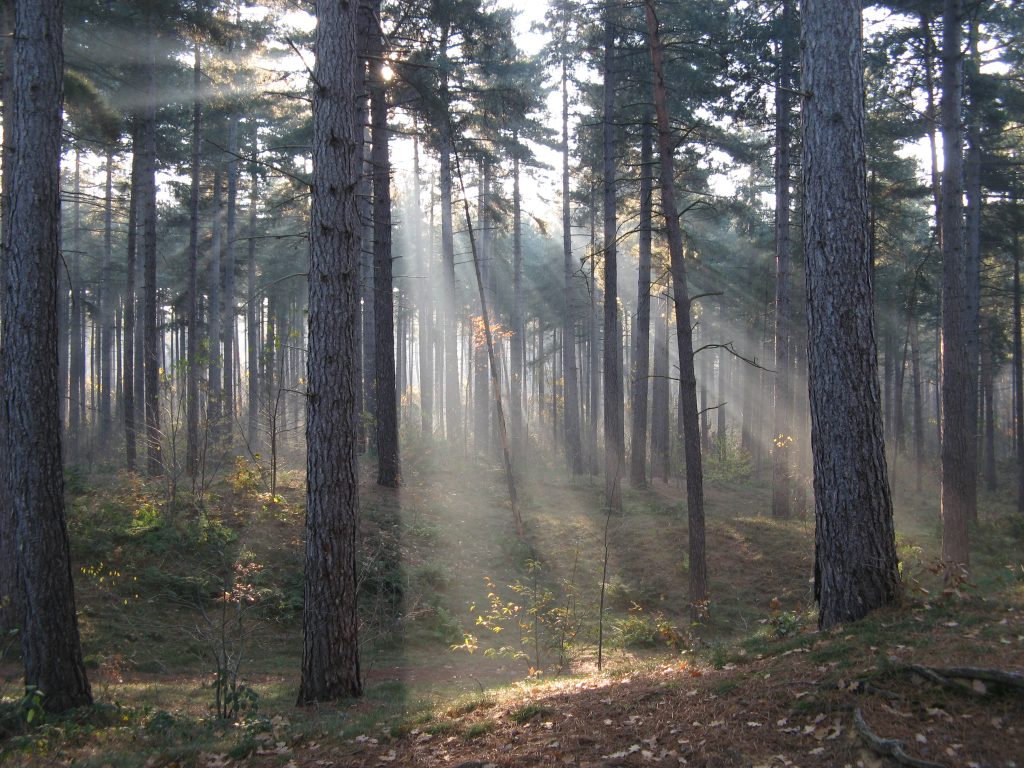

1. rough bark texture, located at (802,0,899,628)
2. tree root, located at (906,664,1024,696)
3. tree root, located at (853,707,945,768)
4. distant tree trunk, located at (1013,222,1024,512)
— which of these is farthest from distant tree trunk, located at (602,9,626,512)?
tree root, located at (853,707,945,768)

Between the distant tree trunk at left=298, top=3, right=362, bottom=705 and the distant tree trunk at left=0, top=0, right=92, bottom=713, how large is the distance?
8.23 feet

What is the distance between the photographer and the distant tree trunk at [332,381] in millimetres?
7301

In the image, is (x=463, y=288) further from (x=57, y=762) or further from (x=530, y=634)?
(x=57, y=762)

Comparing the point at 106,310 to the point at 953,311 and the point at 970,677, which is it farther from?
the point at 970,677

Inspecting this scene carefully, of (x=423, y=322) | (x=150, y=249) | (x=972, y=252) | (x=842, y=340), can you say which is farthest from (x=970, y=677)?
(x=423, y=322)

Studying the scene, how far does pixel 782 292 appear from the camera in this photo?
1773 cm

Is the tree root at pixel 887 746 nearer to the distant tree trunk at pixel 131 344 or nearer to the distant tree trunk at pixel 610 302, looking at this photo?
the distant tree trunk at pixel 610 302

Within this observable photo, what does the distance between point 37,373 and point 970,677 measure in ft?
28.1

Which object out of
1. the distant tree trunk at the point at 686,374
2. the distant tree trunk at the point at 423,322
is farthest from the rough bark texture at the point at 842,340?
the distant tree trunk at the point at 423,322

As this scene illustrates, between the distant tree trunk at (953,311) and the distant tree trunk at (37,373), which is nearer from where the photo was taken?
the distant tree trunk at (37,373)

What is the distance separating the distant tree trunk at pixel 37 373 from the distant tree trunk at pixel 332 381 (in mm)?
2508

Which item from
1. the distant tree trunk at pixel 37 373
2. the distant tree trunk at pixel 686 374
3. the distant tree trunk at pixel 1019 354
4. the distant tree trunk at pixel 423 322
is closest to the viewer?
the distant tree trunk at pixel 37 373

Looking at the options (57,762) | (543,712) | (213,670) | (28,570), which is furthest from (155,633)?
(543,712)

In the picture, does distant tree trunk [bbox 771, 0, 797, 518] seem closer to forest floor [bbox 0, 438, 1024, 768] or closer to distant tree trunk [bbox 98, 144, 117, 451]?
forest floor [bbox 0, 438, 1024, 768]
